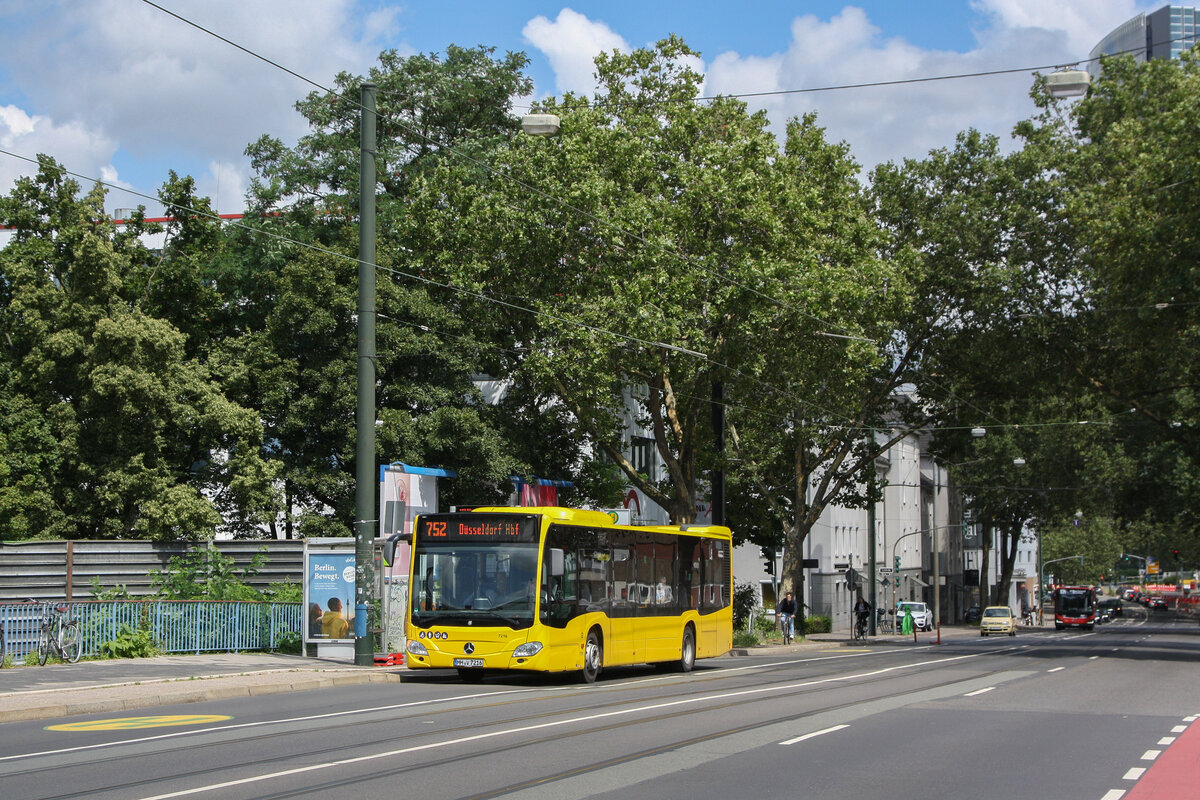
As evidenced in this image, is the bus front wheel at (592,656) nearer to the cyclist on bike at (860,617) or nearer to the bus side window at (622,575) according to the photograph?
the bus side window at (622,575)

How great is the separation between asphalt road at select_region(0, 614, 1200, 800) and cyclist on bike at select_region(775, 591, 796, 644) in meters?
22.5

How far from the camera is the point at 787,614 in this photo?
145ft

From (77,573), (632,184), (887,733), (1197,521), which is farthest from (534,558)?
(1197,521)

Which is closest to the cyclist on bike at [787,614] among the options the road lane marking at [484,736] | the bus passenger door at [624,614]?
the road lane marking at [484,736]

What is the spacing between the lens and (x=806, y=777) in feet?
34.1

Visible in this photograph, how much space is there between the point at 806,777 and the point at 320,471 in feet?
86.2

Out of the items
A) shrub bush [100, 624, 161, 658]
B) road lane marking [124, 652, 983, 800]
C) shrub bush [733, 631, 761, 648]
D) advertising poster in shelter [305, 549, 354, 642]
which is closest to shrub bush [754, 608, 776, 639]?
shrub bush [733, 631, 761, 648]

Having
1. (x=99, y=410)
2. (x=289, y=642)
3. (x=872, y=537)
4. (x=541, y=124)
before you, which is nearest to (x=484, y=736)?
(x=289, y=642)

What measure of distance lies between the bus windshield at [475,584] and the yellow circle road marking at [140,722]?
5.96 m

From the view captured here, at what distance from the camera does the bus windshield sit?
20.5 metres

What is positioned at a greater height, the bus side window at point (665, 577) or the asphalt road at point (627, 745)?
the bus side window at point (665, 577)

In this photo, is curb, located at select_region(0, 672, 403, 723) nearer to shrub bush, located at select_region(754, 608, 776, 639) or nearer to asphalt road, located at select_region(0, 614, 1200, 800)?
asphalt road, located at select_region(0, 614, 1200, 800)

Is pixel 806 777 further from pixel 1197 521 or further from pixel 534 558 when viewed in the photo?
pixel 1197 521

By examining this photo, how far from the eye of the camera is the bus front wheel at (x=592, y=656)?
2184 cm
